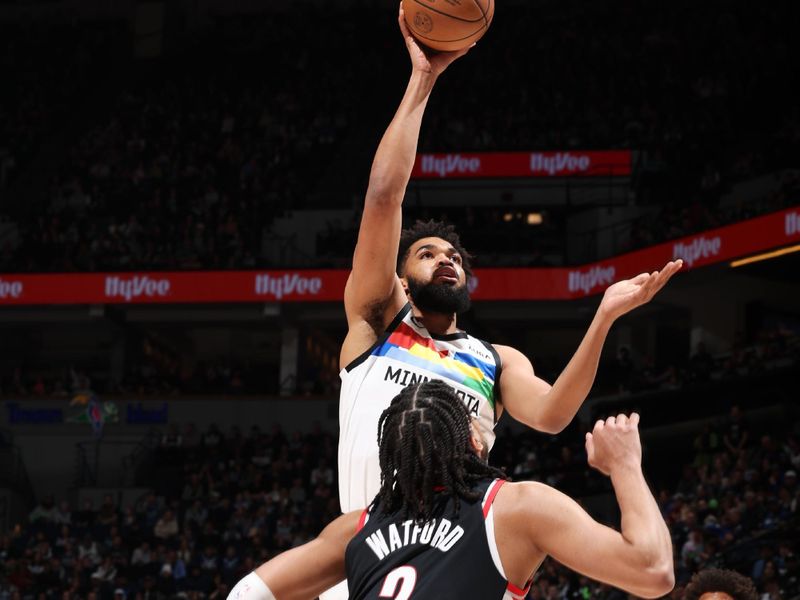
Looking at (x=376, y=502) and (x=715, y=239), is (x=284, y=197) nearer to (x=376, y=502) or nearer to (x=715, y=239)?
(x=715, y=239)

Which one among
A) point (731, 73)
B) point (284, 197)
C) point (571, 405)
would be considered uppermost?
point (731, 73)

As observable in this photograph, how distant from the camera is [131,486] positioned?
86.3ft

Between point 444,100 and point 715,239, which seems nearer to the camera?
point 715,239

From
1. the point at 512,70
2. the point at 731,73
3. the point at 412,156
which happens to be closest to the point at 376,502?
the point at 412,156

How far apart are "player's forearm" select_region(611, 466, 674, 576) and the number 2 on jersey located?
55 centimetres

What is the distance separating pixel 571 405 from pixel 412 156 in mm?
1092

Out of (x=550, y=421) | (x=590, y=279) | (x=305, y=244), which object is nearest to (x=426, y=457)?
(x=550, y=421)

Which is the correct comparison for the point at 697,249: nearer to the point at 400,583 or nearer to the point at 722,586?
the point at 722,586

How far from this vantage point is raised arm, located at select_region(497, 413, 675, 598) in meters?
3.10

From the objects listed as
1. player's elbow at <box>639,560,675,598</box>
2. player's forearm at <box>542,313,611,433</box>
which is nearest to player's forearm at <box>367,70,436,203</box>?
player's forearm at <box>542,313,611,433</box>

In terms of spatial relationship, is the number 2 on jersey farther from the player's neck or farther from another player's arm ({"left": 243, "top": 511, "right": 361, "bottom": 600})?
the player's neck

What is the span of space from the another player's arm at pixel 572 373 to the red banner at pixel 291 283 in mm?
17909

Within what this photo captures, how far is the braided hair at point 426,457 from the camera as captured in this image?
3.41 m

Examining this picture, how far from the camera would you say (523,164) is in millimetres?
27406
